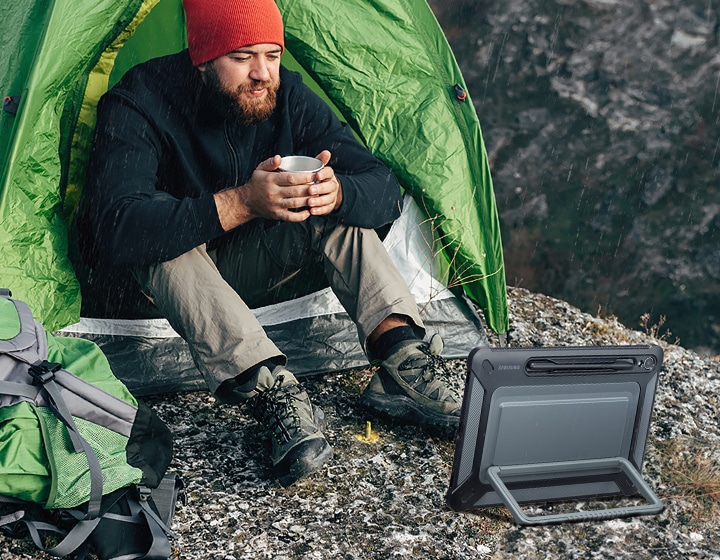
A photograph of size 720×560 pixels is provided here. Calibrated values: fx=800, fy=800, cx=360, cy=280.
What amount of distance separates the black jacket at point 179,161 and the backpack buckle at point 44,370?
543 millimetres

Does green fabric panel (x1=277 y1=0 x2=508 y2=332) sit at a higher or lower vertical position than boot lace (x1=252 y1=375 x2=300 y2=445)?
higher

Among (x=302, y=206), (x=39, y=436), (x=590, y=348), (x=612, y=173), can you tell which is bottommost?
(x=612, y=173)

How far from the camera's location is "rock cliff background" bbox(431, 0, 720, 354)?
770 centimetres

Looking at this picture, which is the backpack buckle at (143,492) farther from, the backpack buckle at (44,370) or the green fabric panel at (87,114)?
the green fabric panel at (87,114)

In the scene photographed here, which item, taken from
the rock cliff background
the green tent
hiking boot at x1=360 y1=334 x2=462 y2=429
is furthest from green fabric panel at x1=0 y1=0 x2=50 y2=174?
the rock cliff background

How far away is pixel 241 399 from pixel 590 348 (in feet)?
3.47

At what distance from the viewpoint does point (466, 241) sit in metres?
3.22

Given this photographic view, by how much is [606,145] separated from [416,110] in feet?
18.3

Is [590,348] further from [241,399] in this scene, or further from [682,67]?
[682,67]

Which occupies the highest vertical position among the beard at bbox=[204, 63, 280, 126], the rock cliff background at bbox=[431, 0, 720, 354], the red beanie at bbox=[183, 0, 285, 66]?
the red beanie at bbox=[183, 0, 285, 66]

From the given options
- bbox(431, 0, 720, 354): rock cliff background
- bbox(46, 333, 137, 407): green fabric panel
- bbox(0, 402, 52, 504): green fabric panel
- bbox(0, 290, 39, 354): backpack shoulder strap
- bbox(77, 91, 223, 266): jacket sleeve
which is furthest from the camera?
bbox(431, 0, 720, 354): rock cliff background

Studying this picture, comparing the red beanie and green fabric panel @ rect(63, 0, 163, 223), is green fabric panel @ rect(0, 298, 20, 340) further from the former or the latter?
the red beanie

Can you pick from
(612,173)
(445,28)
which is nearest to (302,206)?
(612,173)

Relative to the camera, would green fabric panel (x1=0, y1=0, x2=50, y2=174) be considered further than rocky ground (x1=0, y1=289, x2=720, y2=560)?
Yes
